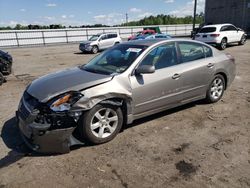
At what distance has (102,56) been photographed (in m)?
5.05

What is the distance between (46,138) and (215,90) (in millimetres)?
3888

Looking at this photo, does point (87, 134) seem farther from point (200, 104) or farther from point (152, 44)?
point (200, 104)

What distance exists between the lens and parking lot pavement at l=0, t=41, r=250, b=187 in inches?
120

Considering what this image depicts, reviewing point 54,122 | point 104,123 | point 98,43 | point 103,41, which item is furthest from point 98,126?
point 103,41

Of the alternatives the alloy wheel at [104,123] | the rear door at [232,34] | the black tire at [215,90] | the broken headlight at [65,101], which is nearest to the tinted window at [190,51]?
the black tire at [215,90]

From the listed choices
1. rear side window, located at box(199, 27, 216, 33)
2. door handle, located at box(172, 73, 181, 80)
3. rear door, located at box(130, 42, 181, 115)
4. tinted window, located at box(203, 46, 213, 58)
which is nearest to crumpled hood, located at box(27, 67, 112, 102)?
rear door, located at box(130, 42, 181, 115)

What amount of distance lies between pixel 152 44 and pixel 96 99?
5.29ft

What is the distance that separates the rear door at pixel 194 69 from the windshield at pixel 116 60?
0.93 m

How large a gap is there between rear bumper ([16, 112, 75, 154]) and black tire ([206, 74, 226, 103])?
328 centimetres

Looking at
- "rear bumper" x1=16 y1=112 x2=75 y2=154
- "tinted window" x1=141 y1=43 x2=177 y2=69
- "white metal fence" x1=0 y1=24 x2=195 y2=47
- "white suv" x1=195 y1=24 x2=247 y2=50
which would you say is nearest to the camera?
"rear bumper" x1=16 y1=112 x2=75 y2=154

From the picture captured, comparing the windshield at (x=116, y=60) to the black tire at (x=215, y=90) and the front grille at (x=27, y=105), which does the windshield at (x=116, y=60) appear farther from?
the black tire at (x=215, y=90)

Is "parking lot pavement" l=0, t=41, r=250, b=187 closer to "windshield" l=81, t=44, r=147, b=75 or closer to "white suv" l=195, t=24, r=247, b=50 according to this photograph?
"windshield" l=81, t=44, r=147, b=75

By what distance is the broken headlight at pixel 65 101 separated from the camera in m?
3.53

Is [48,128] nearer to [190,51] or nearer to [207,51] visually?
[190,51]
